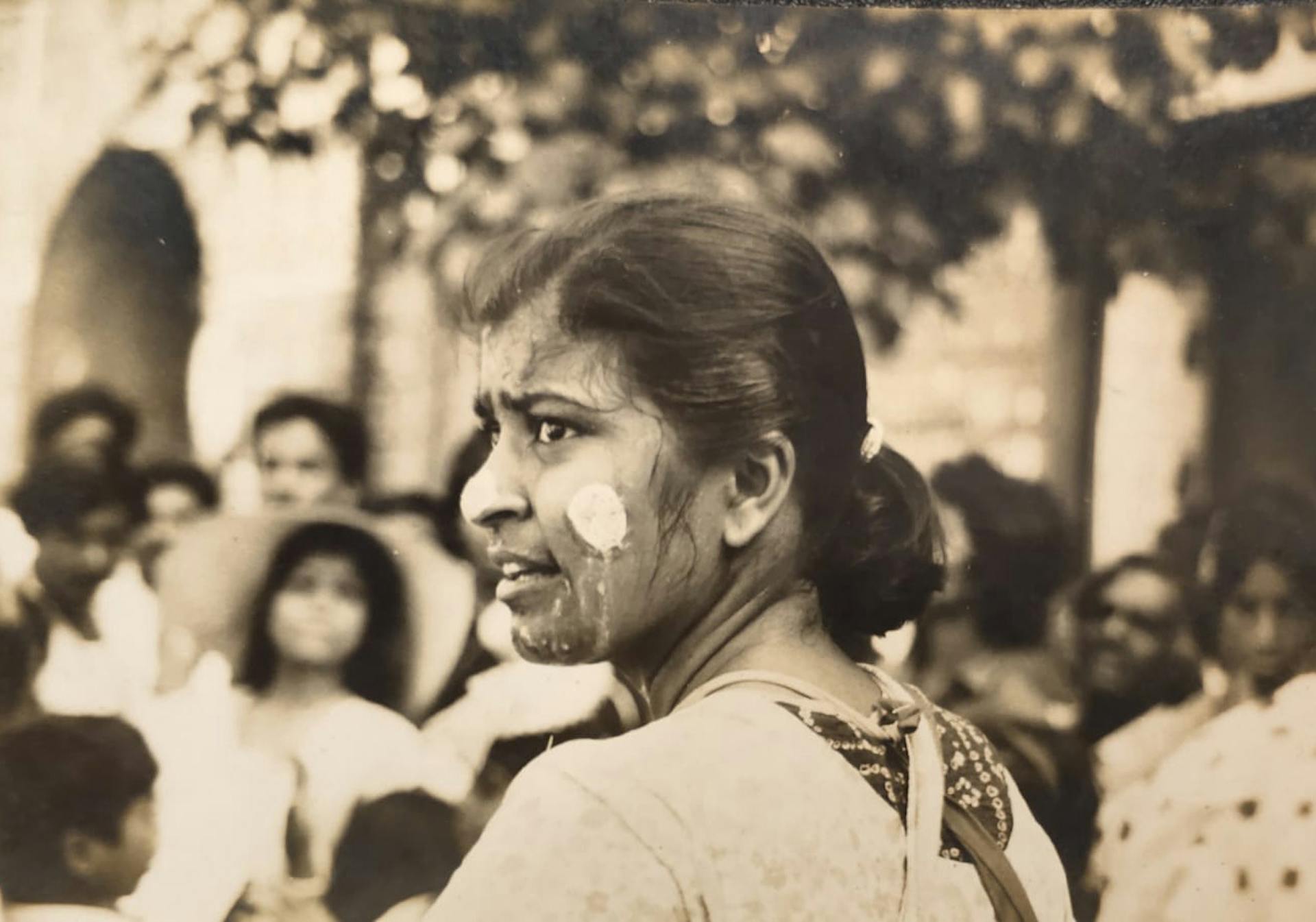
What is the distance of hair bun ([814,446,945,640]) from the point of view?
222 cm

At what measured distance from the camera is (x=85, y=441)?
2.39 m

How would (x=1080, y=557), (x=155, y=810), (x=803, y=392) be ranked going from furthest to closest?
(x=1080, y=557)
(x=155, y=810)
(x=803, y=392)

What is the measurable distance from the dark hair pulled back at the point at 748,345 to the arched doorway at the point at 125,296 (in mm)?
491

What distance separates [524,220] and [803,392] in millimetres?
568

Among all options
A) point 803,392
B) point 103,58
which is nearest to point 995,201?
point 803,392

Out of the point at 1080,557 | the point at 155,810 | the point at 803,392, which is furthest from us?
the point at 1080,557

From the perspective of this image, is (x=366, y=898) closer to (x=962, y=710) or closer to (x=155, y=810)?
(x=155, y=810)

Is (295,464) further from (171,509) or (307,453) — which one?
(171,509)

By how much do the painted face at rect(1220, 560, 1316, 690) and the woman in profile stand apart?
511mm

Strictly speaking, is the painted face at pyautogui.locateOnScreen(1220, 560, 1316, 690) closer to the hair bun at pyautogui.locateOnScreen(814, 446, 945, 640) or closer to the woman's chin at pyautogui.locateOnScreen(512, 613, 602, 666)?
the hair bun at pyautogui.locateOnScreen(814, 446, 945, 640)

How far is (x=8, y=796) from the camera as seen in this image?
2354 millimetres

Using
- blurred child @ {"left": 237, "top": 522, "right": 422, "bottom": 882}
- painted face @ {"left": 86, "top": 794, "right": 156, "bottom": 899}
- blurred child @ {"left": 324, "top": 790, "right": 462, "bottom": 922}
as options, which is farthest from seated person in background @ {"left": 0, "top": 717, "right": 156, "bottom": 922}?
blurred child @ {"left": 324, "top": 790, "right": 462, "bottom": 922}

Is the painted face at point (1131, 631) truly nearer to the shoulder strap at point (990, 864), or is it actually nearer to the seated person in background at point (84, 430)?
the shoulder strap at point (990, 864)

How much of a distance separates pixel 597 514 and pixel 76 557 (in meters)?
0.87
